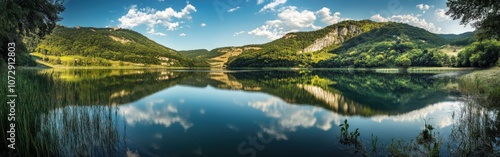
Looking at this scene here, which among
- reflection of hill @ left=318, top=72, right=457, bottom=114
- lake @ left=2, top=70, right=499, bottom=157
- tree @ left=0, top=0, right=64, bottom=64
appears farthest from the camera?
reflection of hill @ left=318, top=72, right=457, bottom=114

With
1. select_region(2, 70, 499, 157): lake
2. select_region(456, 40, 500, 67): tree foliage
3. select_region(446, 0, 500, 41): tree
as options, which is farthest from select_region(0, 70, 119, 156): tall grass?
select_region(456, 40, 500, 67): tree foliage

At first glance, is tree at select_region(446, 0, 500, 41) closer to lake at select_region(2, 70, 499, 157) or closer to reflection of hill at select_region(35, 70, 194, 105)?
lake at select_region(2, 70, 499, 157)

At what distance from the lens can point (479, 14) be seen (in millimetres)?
24141

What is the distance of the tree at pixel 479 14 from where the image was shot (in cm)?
2233

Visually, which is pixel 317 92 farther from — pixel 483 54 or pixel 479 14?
pixel 483 54

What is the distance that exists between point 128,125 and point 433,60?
138 metres

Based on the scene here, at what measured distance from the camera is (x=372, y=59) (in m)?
167

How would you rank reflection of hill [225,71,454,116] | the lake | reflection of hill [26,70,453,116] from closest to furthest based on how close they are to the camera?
the lake
reflection of hill [26,70,453,116]
reflection of hill [225,71,454,116]

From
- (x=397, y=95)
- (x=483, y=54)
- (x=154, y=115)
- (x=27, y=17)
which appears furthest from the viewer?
(x=483, y=54)

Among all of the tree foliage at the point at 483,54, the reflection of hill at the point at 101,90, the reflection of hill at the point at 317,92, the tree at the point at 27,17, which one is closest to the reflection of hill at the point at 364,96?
the reflection of hill at the point at 317,92

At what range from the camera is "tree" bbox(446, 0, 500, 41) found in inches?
879

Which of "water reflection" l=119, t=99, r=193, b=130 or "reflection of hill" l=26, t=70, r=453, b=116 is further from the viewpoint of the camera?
"reflection of hill" l=26, t=70, r=453, b=116

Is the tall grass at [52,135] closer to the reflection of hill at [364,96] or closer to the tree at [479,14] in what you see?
the reflection of hill at [364,96]

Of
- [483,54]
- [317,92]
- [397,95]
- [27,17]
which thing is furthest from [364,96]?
[483,54]
